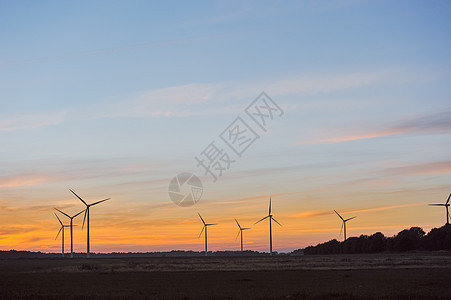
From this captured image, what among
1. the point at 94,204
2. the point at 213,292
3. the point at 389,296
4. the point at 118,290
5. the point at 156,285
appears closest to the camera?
the point at 389,296

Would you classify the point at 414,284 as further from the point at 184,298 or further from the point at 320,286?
the point at 184,298

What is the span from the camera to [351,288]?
188 feet

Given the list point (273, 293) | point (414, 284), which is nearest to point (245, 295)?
point (273, 293)

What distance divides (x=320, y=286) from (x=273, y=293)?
916cm

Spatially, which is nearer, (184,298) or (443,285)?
(184,298)

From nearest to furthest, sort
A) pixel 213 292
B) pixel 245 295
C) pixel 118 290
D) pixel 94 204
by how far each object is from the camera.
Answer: pixel 245 295, pixel 213 292, pixel 118 290, pixel 94 204

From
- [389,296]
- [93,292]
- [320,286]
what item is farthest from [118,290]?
[389,296]

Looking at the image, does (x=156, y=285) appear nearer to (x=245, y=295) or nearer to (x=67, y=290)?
(x=67, y=290)

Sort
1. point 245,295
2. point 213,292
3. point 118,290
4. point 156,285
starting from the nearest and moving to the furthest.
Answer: point 245,295, point 213,292, point 118,290, point 156,285

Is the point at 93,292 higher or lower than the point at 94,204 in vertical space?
lower

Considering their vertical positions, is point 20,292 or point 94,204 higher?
point 94,204

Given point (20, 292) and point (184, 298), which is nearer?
point (184, 298)

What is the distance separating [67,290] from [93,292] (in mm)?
4472

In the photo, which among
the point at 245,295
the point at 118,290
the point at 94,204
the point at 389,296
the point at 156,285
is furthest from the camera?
the point at 94,204
